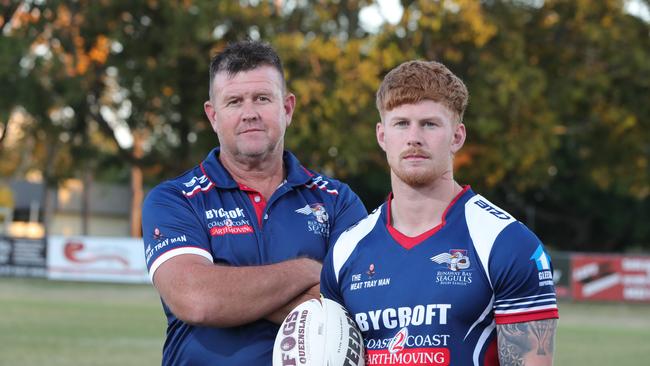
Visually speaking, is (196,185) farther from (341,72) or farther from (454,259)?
(341,72)

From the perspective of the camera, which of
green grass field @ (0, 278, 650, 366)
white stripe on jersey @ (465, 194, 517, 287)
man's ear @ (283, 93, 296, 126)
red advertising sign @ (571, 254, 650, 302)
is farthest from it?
red advertising sign @ (571, 254, 650, 302)

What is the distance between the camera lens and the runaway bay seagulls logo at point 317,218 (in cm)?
535

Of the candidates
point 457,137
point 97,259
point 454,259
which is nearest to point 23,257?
point 97,259

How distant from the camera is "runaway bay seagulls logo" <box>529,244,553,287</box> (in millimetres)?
4090

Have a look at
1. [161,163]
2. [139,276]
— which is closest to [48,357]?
[139,276]

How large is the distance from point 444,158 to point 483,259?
0.45 m

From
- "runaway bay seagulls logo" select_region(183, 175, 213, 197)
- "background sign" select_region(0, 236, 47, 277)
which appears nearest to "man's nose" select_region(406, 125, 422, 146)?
"runaway bay seagulls logo" select_region(183, 175, 213, 197)

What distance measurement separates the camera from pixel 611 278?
30.0 m

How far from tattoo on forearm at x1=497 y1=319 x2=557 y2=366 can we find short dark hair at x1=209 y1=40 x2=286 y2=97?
1892 mm

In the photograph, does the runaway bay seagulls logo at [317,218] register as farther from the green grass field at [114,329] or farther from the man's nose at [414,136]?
the green grass field at [114,329]

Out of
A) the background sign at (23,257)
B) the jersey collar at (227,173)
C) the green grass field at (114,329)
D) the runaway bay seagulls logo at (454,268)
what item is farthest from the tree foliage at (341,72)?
the runaway bay seagulls logo at (454,268)

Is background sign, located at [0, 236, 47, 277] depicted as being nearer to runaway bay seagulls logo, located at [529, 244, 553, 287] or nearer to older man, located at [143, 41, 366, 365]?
older man, located at [143, 41, 366, 365]

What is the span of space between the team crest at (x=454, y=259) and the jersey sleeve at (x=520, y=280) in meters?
0.12

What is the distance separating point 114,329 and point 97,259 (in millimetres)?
13086
